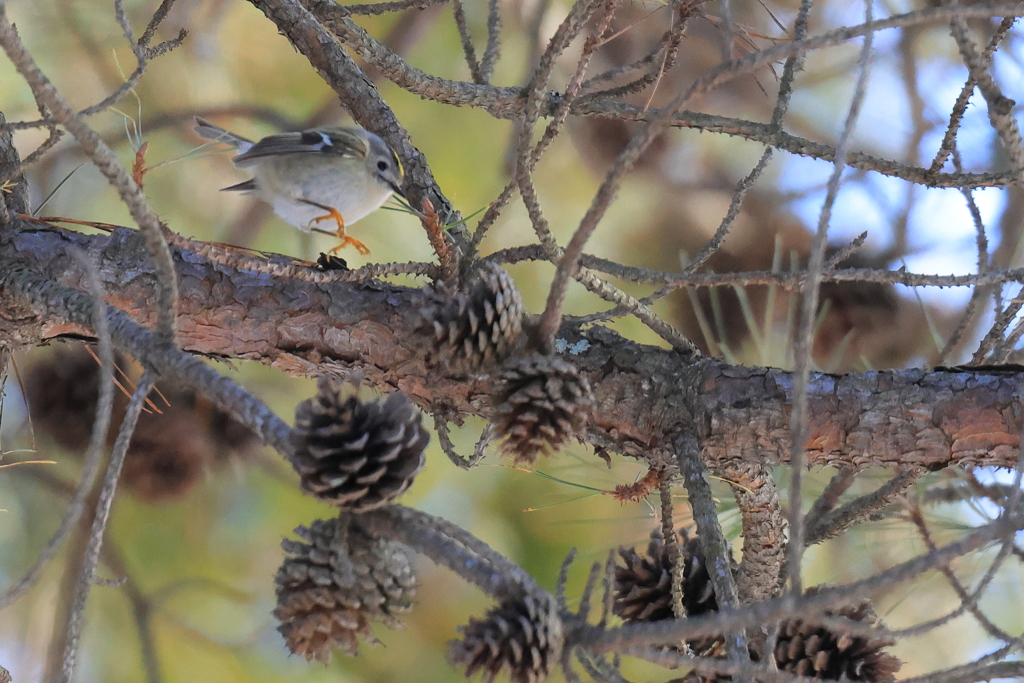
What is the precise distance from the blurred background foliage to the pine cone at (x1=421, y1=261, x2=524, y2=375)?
0.49m

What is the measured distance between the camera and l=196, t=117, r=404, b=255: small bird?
2.90 feet

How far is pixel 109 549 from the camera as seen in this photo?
120cm

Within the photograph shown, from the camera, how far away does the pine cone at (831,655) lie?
0.74 m

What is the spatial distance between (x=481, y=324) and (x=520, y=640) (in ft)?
0.99

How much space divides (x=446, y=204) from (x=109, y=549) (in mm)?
830

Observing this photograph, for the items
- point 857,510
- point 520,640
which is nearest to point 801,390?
point 520,640

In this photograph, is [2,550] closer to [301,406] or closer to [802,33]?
[301,406]

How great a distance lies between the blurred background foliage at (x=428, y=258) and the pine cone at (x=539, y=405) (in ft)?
1.69

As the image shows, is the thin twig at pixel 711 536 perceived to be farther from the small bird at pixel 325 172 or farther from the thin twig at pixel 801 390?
the small bird at pixel 325 172

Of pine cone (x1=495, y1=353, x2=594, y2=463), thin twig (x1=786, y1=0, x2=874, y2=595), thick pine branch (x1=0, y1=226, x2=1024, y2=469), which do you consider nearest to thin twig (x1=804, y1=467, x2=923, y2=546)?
thick pine branch (x1=0, y1=226, x2=1024, y2=469)

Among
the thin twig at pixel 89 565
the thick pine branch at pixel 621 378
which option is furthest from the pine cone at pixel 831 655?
the thin twig at pixel 89 565

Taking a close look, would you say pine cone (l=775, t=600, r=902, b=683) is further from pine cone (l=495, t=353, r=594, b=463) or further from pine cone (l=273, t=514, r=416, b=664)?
pine cone (l=273, t=514, r=416, b=664)

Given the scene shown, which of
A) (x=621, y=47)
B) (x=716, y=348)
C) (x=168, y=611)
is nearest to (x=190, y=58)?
(x=621, y=47)

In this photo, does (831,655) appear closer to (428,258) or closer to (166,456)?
(428,258)
